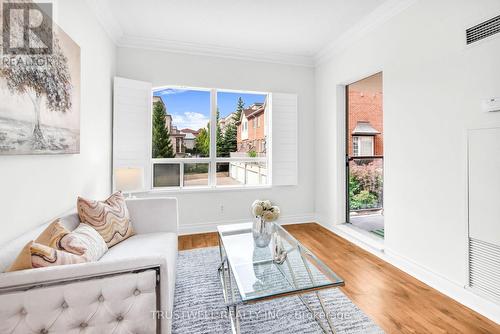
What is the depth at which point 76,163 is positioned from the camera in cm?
225

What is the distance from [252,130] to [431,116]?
8.21ft

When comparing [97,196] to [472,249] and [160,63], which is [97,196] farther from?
[472,249]

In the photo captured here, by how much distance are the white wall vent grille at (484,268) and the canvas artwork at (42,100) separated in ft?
10.7

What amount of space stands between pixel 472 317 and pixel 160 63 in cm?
432

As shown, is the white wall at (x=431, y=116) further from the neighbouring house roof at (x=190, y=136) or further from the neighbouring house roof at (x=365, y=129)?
the neighbouring house roof at (x=190, y=136)

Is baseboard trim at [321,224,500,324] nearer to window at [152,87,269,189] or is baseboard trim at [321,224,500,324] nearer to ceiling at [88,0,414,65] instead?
window at [152,87,269,189]

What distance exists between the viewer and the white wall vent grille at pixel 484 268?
177 cm

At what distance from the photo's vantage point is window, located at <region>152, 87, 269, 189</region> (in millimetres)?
3729

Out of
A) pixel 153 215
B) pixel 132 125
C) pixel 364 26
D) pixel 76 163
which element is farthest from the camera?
pixel 132 125

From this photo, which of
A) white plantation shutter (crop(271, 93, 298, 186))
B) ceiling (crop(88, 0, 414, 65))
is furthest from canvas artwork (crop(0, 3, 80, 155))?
white plantation shutter (crop(271, 93, 298, 186))

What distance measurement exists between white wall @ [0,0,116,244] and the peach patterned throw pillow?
24cm

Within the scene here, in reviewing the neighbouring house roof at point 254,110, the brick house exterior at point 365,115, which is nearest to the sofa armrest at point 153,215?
the neighbouring house roof at point 254,110

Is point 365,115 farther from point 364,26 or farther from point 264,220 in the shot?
point 264,220

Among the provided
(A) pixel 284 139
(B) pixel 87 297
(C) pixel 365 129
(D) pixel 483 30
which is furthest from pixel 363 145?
(B) pixel 87 297
